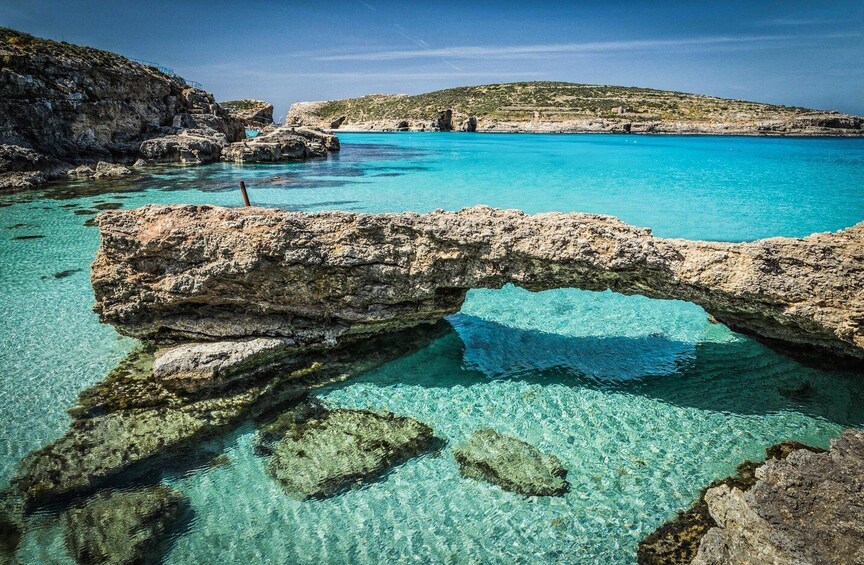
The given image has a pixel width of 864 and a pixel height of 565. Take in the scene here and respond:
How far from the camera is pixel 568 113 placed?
10412cm

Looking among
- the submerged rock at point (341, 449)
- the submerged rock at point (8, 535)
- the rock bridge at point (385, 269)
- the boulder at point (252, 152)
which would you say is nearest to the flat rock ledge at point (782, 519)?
the rock bridge at point (385, 269)

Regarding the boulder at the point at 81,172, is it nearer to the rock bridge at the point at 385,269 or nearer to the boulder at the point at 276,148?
the boulder at the point at 276,148

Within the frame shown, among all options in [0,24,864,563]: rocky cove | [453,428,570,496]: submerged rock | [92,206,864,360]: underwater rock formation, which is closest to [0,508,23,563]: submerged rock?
[0,24,864,563]: rocky cove

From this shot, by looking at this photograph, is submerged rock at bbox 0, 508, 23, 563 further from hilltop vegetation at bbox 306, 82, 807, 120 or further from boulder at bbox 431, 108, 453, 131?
hilltop vegetation at bbox 306, 82, 807, 120

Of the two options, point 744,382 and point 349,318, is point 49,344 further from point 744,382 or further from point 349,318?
point 744,382

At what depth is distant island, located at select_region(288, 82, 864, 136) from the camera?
92.0 meters

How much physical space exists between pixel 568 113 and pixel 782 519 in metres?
111

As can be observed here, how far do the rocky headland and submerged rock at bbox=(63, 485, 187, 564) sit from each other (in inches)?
1197

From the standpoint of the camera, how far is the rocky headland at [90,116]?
29.6 m

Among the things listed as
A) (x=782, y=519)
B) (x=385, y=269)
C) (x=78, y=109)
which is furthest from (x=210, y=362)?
(x=78, y=109)

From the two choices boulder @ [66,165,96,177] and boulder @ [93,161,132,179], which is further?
boulder @ [93,161,132,179]

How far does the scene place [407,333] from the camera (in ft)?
30.7

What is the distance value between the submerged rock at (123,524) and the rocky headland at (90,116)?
30.4 meters

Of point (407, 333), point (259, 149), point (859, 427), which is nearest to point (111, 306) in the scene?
point (407, 333)
